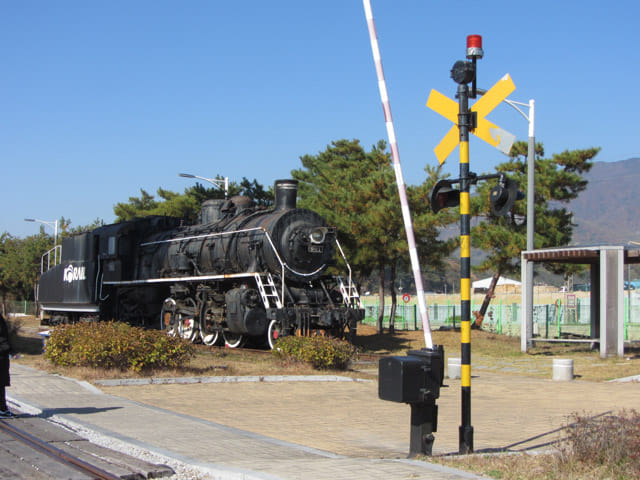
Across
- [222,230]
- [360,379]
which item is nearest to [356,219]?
[222,230]

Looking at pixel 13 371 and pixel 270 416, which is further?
pixel 13 371

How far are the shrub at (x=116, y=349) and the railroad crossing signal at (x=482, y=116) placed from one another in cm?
851

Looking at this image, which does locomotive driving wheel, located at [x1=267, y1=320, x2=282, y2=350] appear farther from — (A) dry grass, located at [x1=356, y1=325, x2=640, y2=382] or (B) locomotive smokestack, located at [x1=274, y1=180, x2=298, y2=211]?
(A) dry grass, located at [x1=356, y1=325, x2=640, y2=382]

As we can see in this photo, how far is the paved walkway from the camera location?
7.13 meters

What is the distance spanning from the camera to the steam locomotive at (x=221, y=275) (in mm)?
20969

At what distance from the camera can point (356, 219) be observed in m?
29.8

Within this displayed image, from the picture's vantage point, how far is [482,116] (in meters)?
8.30

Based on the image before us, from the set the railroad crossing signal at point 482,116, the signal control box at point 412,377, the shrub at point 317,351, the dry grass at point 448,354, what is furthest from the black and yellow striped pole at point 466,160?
the shrub at point 317,351

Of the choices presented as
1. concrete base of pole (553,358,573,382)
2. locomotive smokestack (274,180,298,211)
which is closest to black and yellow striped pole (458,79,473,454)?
concrete base of pole (553,358,573,382)

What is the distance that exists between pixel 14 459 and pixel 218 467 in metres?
2.08

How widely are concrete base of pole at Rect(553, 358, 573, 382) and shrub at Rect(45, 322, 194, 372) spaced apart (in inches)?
346

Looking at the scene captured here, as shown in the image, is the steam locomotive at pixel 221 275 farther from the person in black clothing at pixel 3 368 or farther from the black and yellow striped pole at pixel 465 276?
the black and yellow striped pole at pixel 465 276

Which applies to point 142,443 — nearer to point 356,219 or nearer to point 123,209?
point 356,219

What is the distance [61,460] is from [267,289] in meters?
14.4
